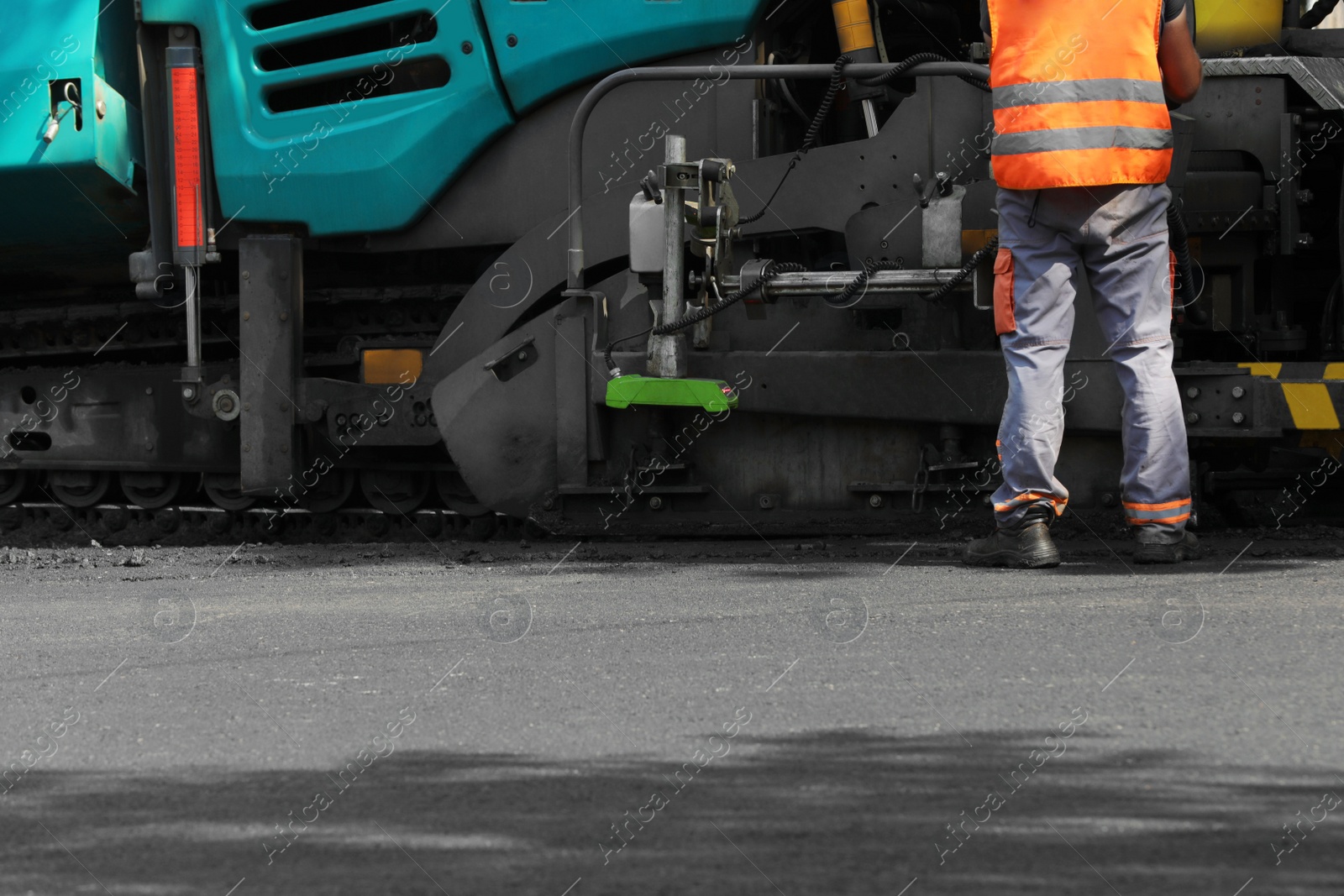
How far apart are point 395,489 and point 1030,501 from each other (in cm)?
299

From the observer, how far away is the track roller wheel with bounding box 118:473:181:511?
6.78m

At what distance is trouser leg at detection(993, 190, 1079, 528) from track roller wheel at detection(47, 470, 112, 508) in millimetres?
4325

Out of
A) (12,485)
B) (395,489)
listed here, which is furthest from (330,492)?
(12,485)

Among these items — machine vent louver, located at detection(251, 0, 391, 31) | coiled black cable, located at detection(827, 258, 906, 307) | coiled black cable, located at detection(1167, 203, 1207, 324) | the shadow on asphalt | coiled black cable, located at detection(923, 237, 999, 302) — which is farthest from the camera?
machine vent louver, located at detection(251, 0, 391, 31)

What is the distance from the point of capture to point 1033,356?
4418 mm

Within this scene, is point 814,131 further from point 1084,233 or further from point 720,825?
point 720,825

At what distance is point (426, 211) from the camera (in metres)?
5.92

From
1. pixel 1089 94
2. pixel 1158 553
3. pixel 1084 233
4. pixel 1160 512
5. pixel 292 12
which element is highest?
pixel 292 12

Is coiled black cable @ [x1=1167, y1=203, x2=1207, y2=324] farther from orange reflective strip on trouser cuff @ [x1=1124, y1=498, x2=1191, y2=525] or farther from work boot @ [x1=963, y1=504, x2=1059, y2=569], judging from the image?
work boot @ [x1=963, y1=504, x2=1059, y2=569]

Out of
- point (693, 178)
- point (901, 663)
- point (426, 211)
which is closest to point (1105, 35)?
point (693, 178)

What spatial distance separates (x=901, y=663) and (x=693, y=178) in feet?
7.68

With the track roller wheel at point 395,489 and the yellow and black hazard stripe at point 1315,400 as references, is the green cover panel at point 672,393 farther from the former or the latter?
the yellow and black hazard stripe at point 1315,400

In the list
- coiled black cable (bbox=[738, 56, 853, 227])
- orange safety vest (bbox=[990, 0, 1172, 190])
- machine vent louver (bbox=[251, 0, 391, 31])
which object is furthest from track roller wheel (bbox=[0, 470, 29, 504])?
orange safety vest (bbox=[990, 0, 1172, 190])

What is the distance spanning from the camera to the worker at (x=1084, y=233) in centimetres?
428
